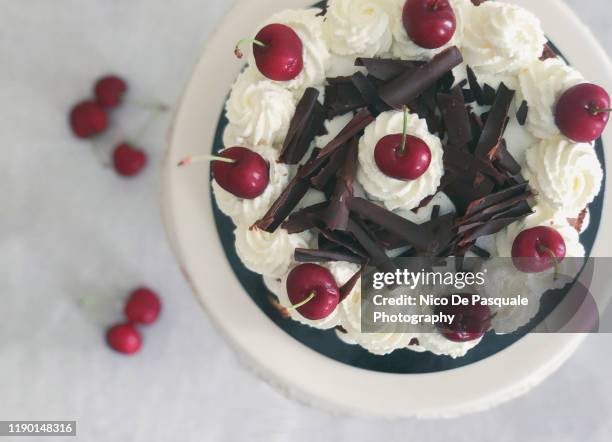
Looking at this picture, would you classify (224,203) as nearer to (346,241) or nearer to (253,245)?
(253,245)

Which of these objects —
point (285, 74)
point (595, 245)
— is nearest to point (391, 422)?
point (595, 245)

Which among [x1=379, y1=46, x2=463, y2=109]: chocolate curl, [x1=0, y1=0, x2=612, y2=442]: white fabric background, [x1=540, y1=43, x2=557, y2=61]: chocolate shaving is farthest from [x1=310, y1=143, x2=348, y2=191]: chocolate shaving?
[x1=0, y1=0, x2=612, y2=442]: white fabric background

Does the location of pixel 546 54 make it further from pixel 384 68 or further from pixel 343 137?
pixel 343 137

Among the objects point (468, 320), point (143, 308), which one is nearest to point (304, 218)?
point (468, 320)

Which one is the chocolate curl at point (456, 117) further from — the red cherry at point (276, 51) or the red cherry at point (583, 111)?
the red cherry at point (276, 51)

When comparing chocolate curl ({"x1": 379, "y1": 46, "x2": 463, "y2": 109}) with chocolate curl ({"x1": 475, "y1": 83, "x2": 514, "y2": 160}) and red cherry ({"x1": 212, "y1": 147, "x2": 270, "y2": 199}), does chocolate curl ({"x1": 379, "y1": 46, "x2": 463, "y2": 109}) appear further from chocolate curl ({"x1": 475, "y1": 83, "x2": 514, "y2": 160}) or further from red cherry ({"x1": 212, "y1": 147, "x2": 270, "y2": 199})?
red cherry ({"x1": 212, "y1": 147, "x2": 270, "y2": 199})

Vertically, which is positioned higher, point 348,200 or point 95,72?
point 348,200
